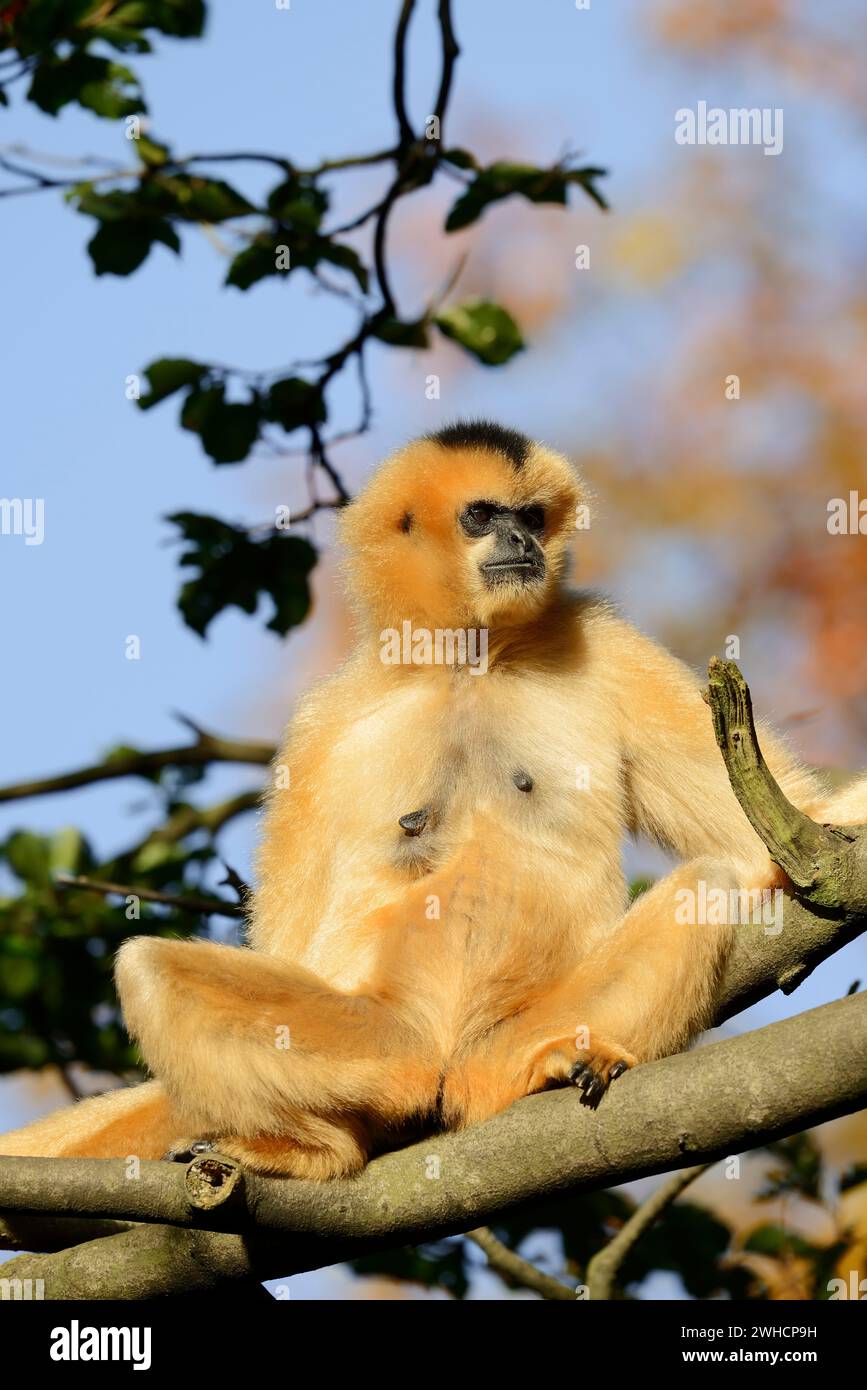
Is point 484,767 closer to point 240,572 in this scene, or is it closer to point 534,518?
point 534,518

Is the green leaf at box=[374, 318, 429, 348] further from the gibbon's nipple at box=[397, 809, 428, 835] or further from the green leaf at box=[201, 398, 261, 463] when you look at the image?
the gibbon's nipple at box=[397, 809, 428, 835]

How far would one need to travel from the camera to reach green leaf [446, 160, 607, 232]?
297 inches

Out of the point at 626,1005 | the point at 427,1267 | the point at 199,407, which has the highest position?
the point at 199,407

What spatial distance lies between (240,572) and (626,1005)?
11.8ft

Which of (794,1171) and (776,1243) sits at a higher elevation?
(794,1171)

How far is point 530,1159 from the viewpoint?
15.6ft

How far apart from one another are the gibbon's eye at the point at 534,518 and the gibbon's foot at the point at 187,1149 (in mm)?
3140

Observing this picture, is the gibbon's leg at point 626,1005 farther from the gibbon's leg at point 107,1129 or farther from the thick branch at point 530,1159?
the gibbon's leg at point 107,1129

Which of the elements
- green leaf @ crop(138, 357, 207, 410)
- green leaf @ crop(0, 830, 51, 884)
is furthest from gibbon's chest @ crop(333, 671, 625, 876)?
green leaf @ crop(0, 830, 51, 884)

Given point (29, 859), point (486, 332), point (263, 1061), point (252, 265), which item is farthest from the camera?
point (29, 859)

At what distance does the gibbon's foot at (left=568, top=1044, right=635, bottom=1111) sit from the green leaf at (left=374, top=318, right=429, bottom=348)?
4.09 meters

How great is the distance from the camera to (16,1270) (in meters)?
4.97

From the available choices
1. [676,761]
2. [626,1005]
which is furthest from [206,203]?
[626,1005]

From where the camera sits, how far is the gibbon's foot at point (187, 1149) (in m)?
5.14
